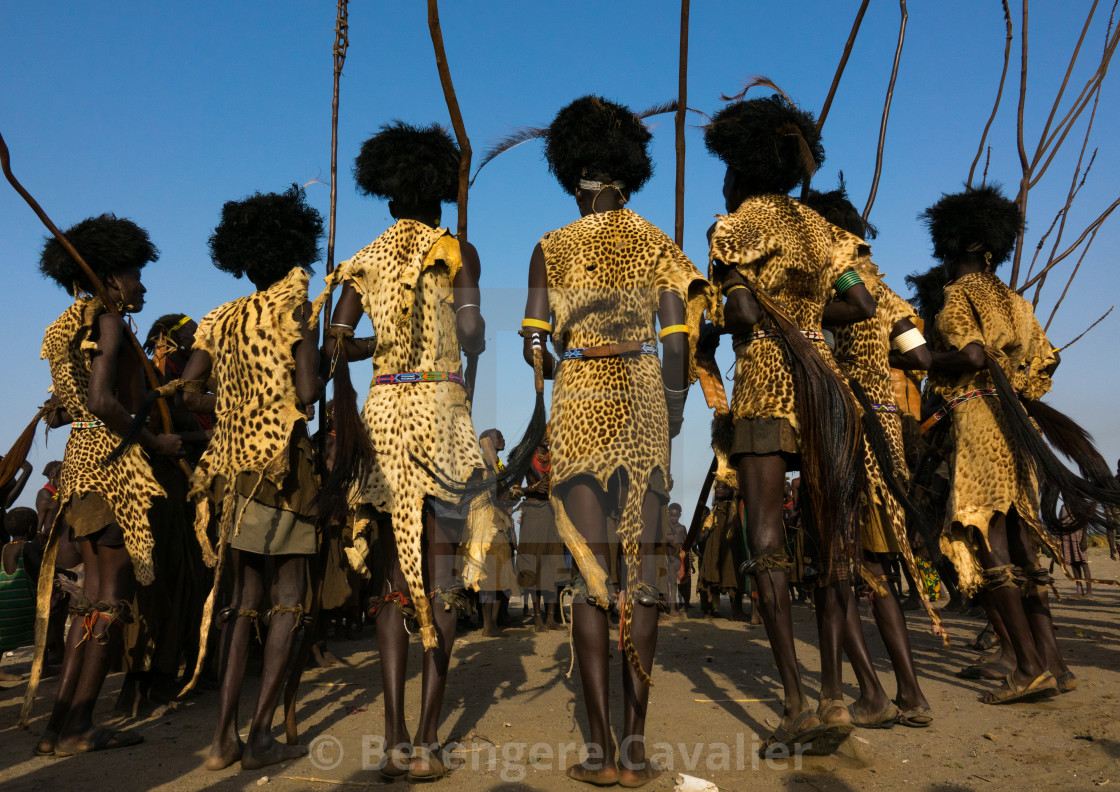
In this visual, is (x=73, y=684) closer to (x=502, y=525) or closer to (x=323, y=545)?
(x=323, y=545)

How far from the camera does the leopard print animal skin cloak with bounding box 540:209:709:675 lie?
3.58m

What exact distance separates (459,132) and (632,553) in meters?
2.21

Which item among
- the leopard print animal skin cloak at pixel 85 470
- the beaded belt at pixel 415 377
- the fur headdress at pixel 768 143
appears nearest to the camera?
the beaded belt at pixel 415 377

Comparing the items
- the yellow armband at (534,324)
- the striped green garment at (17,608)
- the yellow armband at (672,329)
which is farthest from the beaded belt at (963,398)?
the striped green garment at (17,608)

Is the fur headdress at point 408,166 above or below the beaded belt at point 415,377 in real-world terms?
above

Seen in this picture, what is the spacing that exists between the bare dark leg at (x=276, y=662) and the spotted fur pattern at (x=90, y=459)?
0.97 m

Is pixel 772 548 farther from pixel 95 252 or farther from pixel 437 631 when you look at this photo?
pixel 95 252

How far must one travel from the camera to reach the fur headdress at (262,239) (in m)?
4.38

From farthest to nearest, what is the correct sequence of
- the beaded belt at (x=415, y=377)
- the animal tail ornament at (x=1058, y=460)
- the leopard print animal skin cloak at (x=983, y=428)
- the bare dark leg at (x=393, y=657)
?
1. the leopard print animal skin cloak at (x=983, y=428)
2. the animal tail ornament at (x=1058, y=460)
3. the beaded belt at (x=415, y=377)
4. the bare dark leg at (x=393, y=657)

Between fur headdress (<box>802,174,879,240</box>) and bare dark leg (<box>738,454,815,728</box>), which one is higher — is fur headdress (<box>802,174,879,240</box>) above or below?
above

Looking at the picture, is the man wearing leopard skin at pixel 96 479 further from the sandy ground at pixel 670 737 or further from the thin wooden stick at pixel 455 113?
the thin wooden stick at pixel 455 113

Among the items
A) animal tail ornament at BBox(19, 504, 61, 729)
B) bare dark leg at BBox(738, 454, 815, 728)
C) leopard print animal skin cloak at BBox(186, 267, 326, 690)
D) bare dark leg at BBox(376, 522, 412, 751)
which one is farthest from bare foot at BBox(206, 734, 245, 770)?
bare dark leg at BBox(738, 454, 815, 728)

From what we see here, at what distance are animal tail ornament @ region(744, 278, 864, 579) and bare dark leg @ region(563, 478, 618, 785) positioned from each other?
37.9 inches

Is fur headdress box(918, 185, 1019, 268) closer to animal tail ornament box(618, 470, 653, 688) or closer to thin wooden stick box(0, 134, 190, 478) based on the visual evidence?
animal tail ornament box(618, 470, 653, 688)
